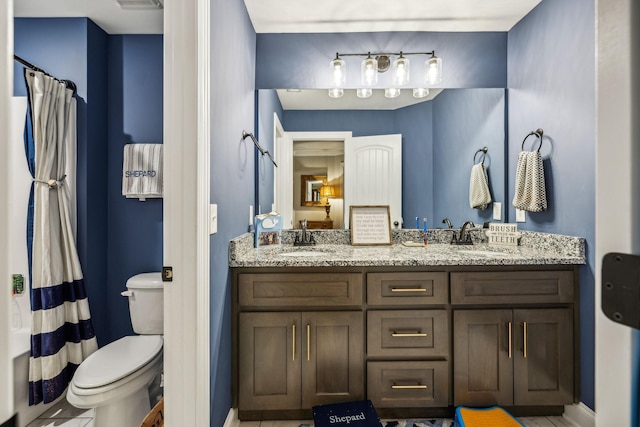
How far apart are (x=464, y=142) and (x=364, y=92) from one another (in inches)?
32.9

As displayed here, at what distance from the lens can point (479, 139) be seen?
2324 millimetres

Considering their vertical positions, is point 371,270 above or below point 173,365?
above

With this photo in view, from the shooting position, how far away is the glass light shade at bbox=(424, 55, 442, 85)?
221 centimetres

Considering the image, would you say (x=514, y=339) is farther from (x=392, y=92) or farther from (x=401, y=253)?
(x=392, y=92)

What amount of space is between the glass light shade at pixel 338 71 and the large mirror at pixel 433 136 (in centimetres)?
12

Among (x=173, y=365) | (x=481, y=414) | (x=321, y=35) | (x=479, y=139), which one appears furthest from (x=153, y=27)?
(x=481, y=414)

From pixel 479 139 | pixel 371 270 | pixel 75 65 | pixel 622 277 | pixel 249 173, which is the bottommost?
pixel 371 270

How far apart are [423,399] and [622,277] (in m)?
1.62

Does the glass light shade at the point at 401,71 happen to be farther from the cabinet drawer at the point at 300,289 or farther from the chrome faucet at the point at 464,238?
the cabinet drawer at the point at 300,289

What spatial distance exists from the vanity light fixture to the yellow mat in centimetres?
205

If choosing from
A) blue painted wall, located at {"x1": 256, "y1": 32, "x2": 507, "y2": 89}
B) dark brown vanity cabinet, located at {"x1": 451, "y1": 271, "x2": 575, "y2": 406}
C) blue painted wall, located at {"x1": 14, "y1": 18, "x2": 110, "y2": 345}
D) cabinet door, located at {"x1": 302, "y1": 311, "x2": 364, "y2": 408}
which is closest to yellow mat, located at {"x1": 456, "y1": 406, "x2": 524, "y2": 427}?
dark brown vanity cabinet, located at {"x1": 451, "y1": 271, "x2": 575, "y2": 406}

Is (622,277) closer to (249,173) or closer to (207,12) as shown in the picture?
(207,12)

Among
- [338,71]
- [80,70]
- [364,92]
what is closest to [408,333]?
[364,92]

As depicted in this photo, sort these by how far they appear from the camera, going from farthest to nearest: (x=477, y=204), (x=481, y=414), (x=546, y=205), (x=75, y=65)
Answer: (x=477, y=204) → (x=75, y=65) → (x=546, y=205) → (x=481, y=414)
